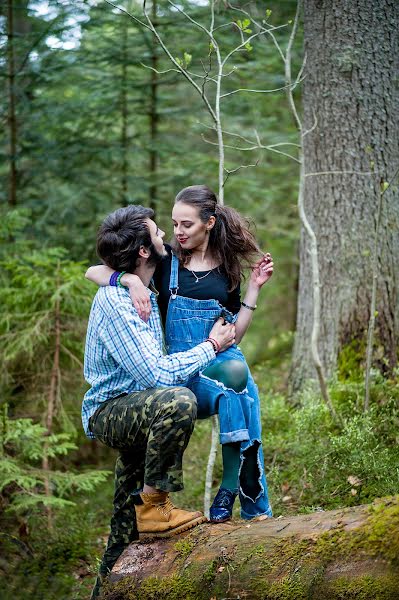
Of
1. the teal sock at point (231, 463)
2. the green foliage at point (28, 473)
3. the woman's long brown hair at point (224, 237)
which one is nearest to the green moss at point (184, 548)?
the teal sock at point (231, 463)

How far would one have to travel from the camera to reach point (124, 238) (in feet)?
12.8

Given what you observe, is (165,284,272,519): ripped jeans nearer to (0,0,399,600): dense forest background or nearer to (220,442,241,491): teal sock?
(220,442,241,491): teal sock

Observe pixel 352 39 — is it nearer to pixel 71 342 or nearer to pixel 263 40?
pixel 263 40

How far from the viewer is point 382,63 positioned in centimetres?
603

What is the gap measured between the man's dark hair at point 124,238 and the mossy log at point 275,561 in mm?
1605

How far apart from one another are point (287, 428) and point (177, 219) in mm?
2836

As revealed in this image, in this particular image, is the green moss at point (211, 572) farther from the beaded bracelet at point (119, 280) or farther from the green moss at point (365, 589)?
the beaded bracelet at point (119, 280)

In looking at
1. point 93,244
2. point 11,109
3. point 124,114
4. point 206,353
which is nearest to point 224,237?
point 206,353

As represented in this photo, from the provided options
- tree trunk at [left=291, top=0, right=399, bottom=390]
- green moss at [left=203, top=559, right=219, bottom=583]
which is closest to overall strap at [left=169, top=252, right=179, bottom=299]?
green moss at [left=203, top=559, right=219, bottom=583]

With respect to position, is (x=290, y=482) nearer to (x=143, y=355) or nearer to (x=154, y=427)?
(x=154, y=427)

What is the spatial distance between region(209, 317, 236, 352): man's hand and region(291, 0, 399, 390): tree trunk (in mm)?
2422

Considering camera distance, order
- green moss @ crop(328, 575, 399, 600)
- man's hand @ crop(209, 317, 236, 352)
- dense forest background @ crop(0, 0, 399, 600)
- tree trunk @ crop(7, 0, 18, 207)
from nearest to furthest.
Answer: green moss @ crop(328, 575, 399, 600) → man's hand @ crop(209, 317, 236, 352) → dense forest background @ crop(0, 0, 399, 600) → tree trunk @ crop(7, 0, 18, 207)

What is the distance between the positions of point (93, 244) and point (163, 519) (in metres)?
5.46

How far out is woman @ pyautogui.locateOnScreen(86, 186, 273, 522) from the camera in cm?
379
